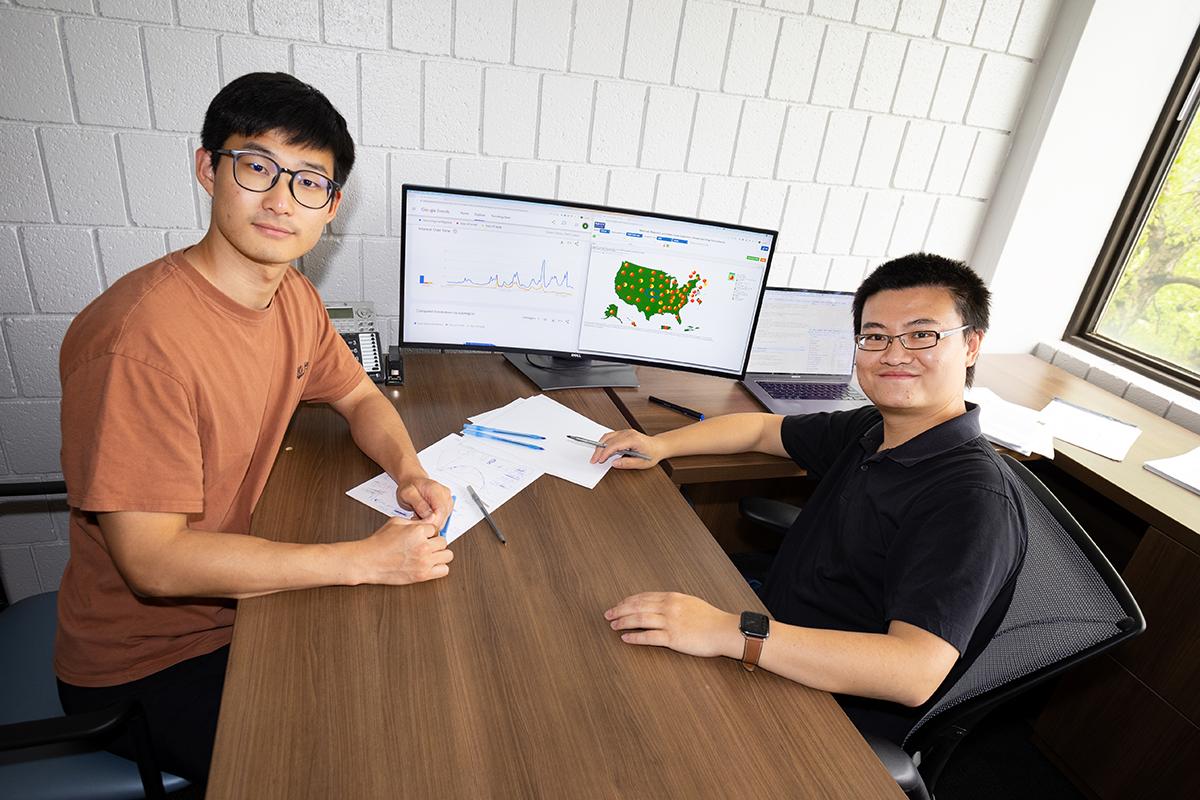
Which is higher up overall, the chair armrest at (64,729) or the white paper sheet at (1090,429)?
the white paper sheet at (1090,429)

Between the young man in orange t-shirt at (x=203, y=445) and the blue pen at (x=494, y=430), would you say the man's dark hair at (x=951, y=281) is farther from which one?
the young man in orange t-shirt at (x=203, y=445)

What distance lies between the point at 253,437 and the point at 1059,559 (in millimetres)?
1272

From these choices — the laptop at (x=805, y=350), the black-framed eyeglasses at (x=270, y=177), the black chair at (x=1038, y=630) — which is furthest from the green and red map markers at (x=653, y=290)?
the black chair at (x=1038, y=630)

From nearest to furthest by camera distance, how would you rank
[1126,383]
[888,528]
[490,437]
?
[888,528] < [490,437] < [1126,383]

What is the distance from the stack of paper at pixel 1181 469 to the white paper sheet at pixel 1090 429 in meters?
0.07

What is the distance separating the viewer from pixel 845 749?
846 mm

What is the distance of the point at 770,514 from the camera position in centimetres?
146

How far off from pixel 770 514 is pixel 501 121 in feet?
3.94

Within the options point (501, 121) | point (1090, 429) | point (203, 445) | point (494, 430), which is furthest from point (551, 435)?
point (1090, 429)

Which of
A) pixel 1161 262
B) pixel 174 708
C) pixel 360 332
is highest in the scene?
pixel 1161 262

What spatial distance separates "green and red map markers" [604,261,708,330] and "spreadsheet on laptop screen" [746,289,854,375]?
0.29 metres

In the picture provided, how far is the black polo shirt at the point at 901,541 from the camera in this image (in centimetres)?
A: 96

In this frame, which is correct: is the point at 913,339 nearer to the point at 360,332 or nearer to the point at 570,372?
the point at 570,372

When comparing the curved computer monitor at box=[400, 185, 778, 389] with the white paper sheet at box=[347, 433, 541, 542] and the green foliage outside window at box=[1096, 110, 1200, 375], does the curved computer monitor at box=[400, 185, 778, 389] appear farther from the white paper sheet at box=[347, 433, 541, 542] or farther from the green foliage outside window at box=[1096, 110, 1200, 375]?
the green foliage outside window at box=[1096, 110, 1200, 375]
